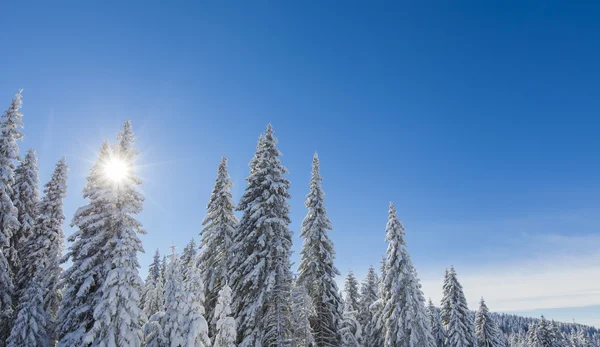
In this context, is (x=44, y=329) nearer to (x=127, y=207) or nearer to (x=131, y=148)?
(x=127, y=207)

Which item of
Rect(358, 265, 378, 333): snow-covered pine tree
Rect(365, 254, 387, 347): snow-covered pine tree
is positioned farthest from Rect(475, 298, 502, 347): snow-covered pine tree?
Rect(365, 254, 387, 347): snow-covered pine tree

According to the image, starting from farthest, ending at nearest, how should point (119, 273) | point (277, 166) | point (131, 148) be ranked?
1. point (277, 166)
2. point (131, 148)
3. point (119, 273)

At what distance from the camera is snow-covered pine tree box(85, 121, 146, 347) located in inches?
693

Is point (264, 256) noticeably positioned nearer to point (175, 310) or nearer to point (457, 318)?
point (175, 310)

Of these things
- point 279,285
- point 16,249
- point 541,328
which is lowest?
point 541,328

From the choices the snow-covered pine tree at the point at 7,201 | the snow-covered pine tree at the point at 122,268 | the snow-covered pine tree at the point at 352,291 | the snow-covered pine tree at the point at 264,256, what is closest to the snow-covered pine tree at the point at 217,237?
the snow-covered pine tree at the point at 264,256

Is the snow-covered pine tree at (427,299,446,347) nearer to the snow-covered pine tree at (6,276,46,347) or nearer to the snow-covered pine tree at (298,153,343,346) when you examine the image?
the snow-covered pine tree at (298,153,343,346)

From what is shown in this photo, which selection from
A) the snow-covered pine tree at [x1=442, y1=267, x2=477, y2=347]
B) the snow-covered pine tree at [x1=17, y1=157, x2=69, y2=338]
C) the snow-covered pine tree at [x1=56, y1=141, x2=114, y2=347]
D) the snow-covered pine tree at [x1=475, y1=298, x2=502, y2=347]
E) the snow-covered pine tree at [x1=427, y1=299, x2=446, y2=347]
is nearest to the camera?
the snow-covered pine tree at [x1=56, y1=141, x2=114, y2=347]

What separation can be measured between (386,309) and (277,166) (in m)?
16.5

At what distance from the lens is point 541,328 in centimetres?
5950

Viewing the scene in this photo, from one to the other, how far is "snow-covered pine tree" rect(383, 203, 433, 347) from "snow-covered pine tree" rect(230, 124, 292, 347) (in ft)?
35.9

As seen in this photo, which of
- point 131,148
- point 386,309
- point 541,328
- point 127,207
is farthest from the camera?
point 541,328

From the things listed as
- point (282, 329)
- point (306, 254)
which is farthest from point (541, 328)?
point (282, 329)

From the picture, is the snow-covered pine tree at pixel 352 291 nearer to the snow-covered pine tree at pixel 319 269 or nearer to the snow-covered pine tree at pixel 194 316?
the snow-covered pine tree at pixel 319 269
